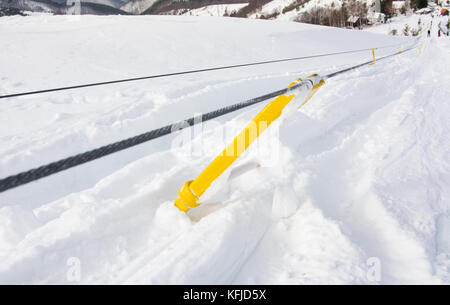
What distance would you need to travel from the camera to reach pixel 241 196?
1698 millimetres

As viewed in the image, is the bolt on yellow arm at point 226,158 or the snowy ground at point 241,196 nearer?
the snowy ground at point 241,196

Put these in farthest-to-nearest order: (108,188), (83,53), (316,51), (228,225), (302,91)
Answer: (316,51) → (83,53) → (108,188) → (302,91) → (228,225)

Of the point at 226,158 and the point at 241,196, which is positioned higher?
the point at 226,158

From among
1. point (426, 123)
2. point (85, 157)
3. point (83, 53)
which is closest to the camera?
point (85, 157)

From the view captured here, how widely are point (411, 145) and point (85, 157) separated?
279cm

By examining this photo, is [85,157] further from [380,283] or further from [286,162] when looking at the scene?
[286,162]

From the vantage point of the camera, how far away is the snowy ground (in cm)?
123

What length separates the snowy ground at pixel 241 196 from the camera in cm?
123

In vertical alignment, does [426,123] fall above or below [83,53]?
below

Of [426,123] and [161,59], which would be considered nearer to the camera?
[426,123]

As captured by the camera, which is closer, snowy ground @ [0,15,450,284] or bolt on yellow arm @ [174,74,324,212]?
snowy ground @ [0,15,450,284]

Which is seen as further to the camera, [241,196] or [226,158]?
[241,196]

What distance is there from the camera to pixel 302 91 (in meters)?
1.89
